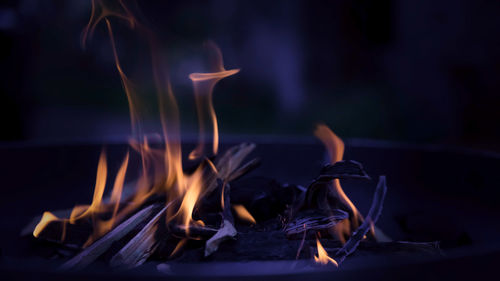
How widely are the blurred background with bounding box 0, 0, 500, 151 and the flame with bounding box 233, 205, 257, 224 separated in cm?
104

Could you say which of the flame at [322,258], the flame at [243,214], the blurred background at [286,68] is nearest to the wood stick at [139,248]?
the flame at [243,214]

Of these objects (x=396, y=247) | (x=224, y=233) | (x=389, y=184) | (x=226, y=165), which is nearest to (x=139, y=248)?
(x=224, y=233)

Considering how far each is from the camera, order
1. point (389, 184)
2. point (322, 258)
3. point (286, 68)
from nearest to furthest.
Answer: point (322, 258) < point (389, 184) < point (286, 68)

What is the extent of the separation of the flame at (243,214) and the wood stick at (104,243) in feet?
0.82

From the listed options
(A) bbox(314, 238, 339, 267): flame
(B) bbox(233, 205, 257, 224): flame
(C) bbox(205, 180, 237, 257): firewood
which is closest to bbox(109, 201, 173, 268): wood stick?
(C) bbox(205, 180, 237, 257): firewood

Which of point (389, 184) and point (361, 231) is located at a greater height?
point (361, 231)

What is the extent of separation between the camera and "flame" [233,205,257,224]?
125 cm

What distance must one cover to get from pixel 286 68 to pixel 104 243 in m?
7.52

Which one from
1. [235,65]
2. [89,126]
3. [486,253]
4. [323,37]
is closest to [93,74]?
[235,65]

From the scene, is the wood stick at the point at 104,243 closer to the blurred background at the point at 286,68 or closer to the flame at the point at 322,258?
the flame at the point at 322,258

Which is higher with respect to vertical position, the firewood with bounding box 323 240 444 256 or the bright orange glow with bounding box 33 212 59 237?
the bright orange glow with bounding box 33 212 59 237

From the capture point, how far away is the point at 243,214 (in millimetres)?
1258

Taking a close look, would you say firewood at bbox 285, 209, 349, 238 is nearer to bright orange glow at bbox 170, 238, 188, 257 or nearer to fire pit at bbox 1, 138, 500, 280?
fire pit at bbox 1, 138, 500, 280

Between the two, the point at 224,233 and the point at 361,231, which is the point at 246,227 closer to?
the point at 224,233
